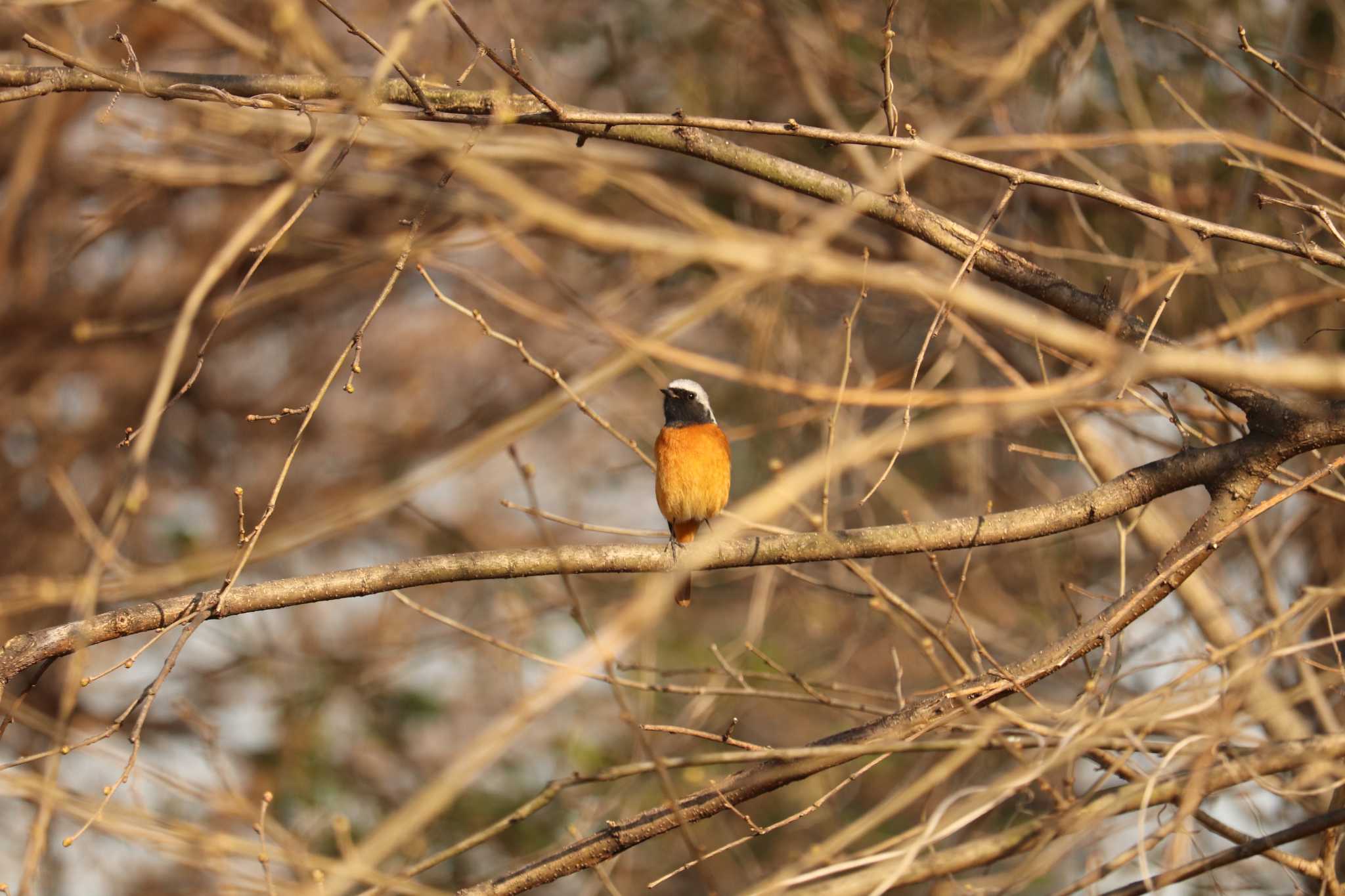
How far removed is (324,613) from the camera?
34.8ft

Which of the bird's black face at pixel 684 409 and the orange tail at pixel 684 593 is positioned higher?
the bird's black face at pixel 684 409

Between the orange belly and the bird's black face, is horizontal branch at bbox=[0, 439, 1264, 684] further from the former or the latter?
the bird's black face

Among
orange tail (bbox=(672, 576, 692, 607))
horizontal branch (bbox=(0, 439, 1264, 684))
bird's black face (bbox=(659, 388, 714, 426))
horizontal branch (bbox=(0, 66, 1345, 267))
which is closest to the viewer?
horizontal branch (bbox=(0, 66, 1345, 267))

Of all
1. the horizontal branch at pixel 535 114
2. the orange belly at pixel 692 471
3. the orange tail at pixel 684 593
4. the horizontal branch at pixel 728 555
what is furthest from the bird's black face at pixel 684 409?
the horizontal branch at pixel 535 114

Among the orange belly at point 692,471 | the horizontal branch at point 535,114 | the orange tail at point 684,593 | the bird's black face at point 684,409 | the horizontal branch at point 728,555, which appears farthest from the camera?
the bird's black face at point 684,409

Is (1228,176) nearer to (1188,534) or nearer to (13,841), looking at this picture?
(1188,534)

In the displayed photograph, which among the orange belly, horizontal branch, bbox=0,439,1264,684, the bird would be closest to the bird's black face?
the bird

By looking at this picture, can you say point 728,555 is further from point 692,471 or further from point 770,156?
point 692,471

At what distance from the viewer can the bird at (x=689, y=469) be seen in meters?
6.04

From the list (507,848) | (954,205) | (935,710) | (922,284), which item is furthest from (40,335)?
(922,284)

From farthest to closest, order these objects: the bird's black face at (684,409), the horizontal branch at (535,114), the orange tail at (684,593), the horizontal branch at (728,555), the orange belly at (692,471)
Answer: the bird's black face at (684,409), the orange tail at (684,593), the orange belly at (692,471), the horizontal branch at (728,555), the horizontal branch at (535,114)

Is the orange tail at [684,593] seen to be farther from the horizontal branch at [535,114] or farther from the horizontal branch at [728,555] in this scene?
the horizontal branch at [535,114]

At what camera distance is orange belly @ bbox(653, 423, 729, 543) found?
19.8 ft

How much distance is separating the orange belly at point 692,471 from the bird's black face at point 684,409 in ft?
0.57
